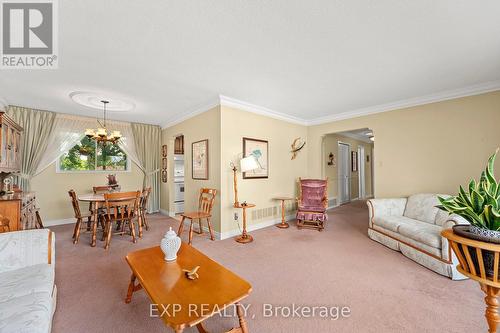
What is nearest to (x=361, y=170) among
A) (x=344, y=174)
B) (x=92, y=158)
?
(x=344, y=174)

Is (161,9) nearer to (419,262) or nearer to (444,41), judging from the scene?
(444,41)

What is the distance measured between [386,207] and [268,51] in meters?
3.28

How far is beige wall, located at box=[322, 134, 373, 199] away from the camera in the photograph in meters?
6.10

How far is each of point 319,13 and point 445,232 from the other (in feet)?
5.97

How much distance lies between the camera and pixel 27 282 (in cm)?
150

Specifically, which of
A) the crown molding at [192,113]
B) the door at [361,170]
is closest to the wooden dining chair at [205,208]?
the crown molding at [192,113]

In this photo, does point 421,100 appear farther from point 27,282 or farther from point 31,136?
point 31,136

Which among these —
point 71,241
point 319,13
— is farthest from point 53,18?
point 71,241

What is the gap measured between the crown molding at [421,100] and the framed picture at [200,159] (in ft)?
10.3

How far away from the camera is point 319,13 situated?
1739mm

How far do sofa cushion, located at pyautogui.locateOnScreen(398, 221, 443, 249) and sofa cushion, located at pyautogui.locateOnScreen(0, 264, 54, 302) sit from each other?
379 centimetres

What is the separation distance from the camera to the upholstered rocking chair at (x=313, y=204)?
4.26 m

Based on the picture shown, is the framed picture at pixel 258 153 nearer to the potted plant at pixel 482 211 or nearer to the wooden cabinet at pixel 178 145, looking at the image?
the wooden cabinet at pixel 178 145

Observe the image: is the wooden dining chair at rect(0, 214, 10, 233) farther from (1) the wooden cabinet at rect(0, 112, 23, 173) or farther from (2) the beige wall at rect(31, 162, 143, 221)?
(2) the beige wall at rect(31, 162, 143, 221)
